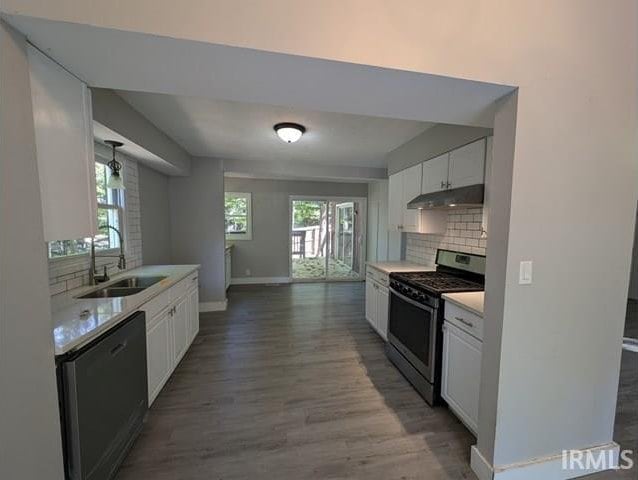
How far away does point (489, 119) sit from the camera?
68.9 inches

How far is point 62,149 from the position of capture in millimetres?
1221

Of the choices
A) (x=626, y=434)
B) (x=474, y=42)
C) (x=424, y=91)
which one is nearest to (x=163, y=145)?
(x=424, y=91)

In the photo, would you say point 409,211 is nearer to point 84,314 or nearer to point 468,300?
point 468,300

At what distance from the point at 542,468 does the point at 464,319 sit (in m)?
0.86

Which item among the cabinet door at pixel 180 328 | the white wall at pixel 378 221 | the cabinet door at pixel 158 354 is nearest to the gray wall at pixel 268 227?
the white wall at pixel 378 221

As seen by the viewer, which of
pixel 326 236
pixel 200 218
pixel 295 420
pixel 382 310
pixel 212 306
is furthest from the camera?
pixel 326 236

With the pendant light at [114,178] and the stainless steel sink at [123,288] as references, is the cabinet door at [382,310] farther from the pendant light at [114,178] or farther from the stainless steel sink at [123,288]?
the pendant light at [114,178]

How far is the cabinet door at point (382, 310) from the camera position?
3090mm

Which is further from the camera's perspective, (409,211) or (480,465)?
(409,211)

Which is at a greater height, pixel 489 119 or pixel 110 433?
pixel 489 119

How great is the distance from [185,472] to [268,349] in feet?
5.08

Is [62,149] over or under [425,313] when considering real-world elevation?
over

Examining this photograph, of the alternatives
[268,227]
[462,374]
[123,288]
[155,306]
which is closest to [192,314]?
[123,288]

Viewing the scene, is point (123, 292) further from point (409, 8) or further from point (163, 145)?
point (409, 8)
